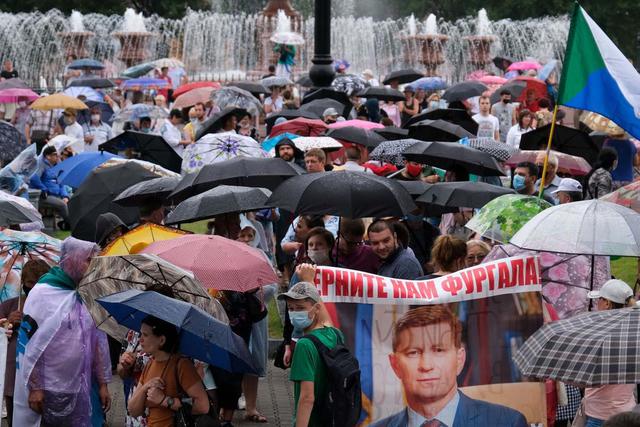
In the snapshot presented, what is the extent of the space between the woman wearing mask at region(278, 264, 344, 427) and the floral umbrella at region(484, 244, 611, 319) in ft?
7.26

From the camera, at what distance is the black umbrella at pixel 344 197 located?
418 inches

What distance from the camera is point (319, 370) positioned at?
7492 mm

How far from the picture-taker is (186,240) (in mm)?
9586

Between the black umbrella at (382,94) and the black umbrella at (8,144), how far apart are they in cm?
737

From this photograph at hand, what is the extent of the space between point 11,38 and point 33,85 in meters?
2.15

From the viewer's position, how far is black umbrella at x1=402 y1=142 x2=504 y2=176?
13.8 m

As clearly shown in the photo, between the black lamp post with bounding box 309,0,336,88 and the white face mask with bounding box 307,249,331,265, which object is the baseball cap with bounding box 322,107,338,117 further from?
the white face mask with bounding box 307,249,331,265

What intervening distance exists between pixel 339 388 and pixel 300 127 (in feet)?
35.2

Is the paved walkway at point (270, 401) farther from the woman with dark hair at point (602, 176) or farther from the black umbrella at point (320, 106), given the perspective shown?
the black umbrella at point (320, 106)

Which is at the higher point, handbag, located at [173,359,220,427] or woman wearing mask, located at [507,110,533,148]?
woman wearing mask, located at [507,110,533,148]

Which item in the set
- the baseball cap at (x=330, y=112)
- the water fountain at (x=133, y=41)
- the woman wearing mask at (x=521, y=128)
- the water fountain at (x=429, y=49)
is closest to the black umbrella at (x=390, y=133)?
the baseball cap at (x=330, y=112)

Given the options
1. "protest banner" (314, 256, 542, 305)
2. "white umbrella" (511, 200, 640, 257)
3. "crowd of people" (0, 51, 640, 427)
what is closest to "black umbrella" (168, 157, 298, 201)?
"crowd of people" (0, 51, 640, 427)

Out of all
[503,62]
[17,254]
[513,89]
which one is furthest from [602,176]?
[503,62]

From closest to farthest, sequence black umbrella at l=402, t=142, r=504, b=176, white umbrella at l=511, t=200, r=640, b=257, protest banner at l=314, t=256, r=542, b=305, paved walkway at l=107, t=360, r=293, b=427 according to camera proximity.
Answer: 1. protest banner at l=314, t=256, r=542, b=305
2. white umbrella at l=511, t=200, r=640, b=257
3. paved walkway at l=107, t=360, r=293, b=427
4. black umbrella at l=402, t=142, r=504, b=176
